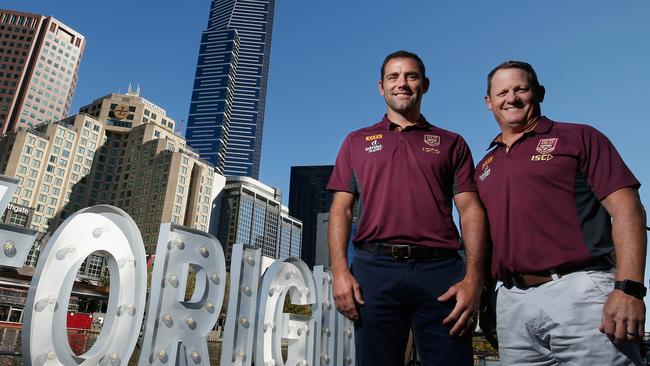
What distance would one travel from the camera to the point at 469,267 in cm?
267

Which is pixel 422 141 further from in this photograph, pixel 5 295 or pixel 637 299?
pixel 5 295

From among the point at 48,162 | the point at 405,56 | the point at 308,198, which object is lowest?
the point at 405,56

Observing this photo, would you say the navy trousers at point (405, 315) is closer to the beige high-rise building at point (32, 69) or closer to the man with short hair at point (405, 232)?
the man with short hair at point (405, 232)

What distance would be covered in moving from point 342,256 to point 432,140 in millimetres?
1068

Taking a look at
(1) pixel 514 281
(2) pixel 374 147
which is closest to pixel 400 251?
(1) pixel 514 281

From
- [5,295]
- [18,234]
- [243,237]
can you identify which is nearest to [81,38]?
[243,237]

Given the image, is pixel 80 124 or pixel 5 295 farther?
pixel 80 124

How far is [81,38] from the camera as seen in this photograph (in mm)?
156125

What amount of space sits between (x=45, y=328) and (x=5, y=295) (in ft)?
211

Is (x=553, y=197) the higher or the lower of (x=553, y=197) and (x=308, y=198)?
the lower

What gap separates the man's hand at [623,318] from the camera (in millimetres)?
2080

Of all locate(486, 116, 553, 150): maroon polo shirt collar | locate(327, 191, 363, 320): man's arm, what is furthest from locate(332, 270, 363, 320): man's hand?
locate(486, 116, 553, 150): maroon polo shirt collar

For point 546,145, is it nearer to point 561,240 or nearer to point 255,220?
point 561,240

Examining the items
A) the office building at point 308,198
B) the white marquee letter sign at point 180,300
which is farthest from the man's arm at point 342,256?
the office building at point 308,198
